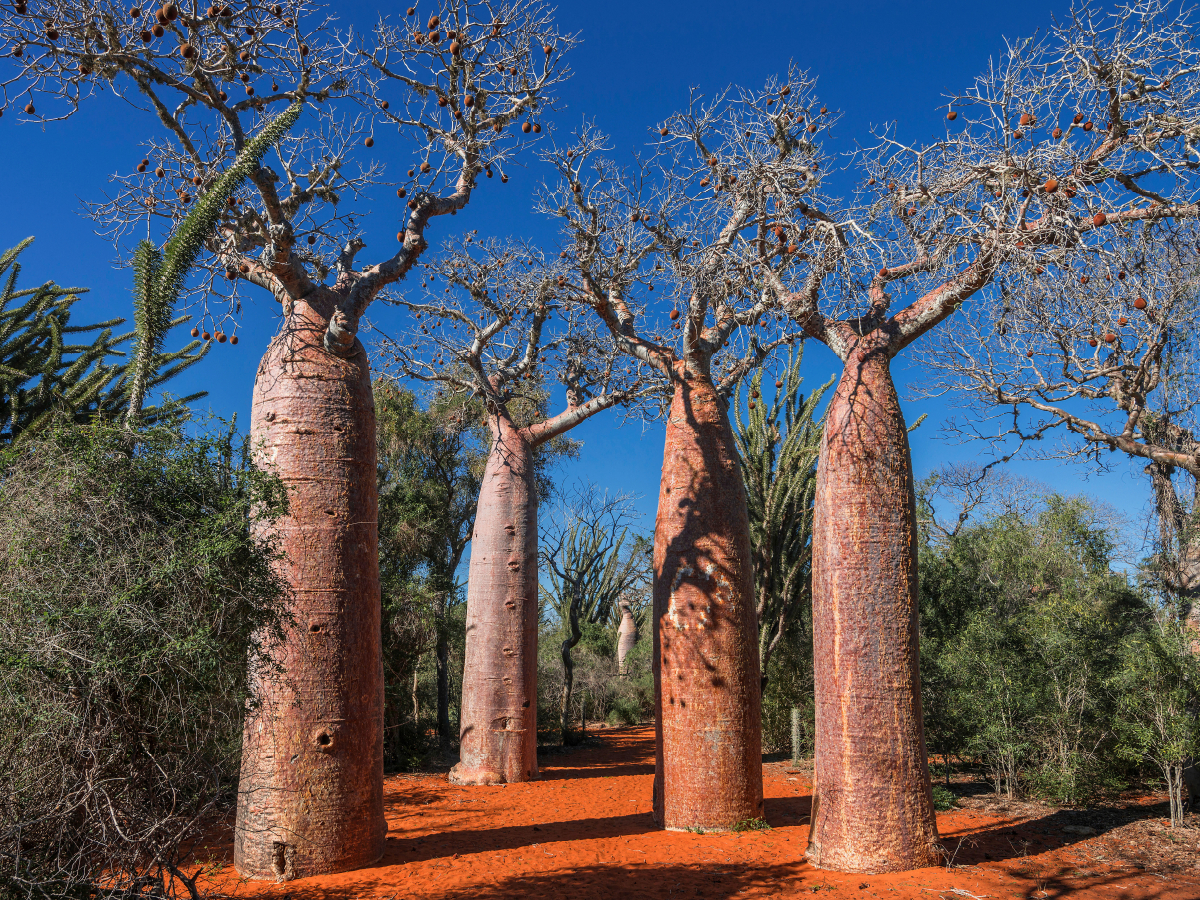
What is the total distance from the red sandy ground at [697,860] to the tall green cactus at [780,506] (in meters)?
2.76

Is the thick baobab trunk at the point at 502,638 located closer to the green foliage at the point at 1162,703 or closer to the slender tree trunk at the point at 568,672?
the slender tree trunk at the point at 568,672

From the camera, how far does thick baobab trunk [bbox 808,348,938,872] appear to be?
457 centimetres

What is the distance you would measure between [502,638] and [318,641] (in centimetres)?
392

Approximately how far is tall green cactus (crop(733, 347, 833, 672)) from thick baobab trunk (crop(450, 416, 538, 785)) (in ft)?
9.55

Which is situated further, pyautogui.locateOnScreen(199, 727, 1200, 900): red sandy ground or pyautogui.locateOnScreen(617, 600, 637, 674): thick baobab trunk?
pyautogui.locateOnScreen(617, 600, 637, 674): thick baobab trunk

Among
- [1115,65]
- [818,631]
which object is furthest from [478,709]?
[1115,65]

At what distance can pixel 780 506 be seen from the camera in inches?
378

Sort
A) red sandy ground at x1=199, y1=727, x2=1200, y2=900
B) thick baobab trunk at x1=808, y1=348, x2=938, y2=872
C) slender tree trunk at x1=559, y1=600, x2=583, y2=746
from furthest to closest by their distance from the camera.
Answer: slender tree trunk at x1=559, y1=600, x2=583, y2=746 < thick baobab trunk at x1=808, y1=348, x2=938, y2=872 < red sandy ground at x1=199, y1=727, x2=1200, y2=900

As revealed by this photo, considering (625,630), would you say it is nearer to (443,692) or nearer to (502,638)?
(443,692)

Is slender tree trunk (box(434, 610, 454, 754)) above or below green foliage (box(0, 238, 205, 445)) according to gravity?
below

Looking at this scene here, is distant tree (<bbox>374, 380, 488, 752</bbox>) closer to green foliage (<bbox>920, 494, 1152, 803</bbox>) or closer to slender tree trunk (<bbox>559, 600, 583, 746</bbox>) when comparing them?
slender tree trunk (<bbox>559, 600, 583, 746</bbox>)

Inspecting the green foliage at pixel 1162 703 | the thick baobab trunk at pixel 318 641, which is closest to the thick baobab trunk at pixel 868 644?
the green foliage at pixel 1162 703

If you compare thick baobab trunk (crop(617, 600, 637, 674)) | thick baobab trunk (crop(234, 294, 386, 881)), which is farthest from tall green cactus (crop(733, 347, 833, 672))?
thick baobab trunk (crop(617, 600, 637, 674))

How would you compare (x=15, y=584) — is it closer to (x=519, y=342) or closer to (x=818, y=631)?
(x=818, y=631)
